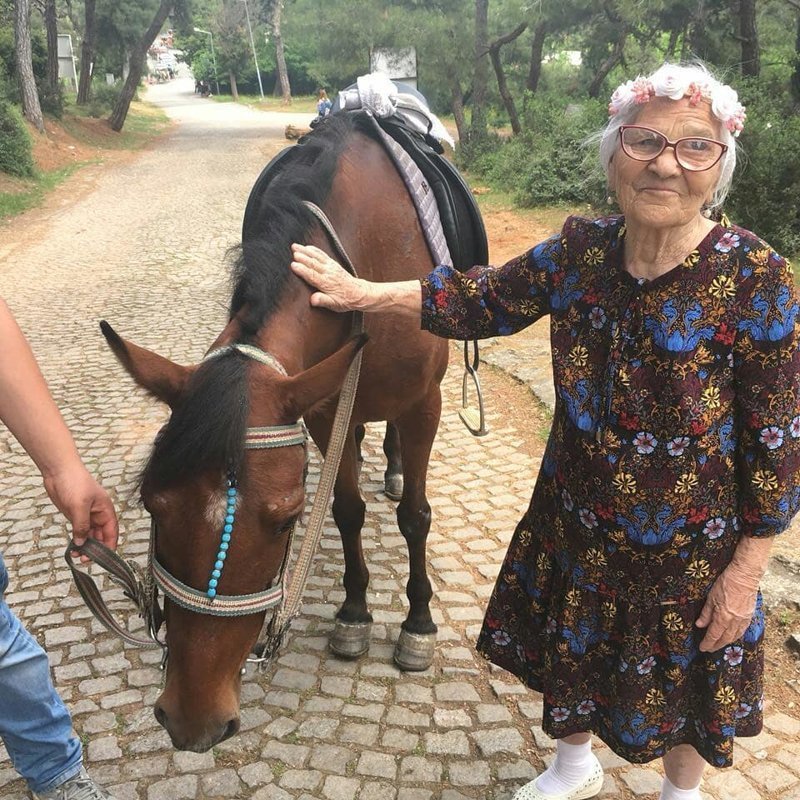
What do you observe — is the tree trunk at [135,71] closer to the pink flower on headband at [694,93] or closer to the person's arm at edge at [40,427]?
the person's arm at edge at [40,427]

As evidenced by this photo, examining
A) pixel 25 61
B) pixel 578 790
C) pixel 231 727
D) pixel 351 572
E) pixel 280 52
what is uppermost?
pixel 280 52

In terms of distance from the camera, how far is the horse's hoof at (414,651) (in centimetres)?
294

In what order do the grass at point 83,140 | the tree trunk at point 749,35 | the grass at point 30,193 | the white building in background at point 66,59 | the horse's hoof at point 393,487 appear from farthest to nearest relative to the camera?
the white building in background at point 66,59 → the grass at point 83,140 → the grass at point 30,193 → the tree trunk at point 749,35 → the horse's hoof at point 393,487

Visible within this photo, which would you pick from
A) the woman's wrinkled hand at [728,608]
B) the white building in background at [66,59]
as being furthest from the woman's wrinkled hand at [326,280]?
the white building in background at [66,59]

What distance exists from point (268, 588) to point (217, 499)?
32cm

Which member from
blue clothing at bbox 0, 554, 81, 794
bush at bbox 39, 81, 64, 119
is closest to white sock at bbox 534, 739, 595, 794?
blue clothing at bbox 0, 554, 81, 794

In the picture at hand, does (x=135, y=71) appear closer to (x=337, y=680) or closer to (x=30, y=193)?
(x=30, y=193)

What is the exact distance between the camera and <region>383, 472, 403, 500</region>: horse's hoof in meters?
4.30

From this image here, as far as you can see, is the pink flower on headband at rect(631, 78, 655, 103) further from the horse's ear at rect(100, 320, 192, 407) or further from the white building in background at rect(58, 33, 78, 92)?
the white building in background at rect(58, 33, 78, 92)

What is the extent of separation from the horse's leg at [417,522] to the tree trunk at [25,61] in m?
20.7

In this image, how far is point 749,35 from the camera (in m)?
12.4

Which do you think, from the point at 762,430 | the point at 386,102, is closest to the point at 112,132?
the point at 386,102

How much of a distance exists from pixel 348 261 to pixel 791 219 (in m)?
7.95

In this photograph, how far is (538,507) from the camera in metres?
2.07
